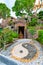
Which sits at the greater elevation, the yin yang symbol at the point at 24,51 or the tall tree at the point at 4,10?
the tall tree at the point at 4,10

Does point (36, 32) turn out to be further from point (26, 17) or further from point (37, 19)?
point (26, 17)

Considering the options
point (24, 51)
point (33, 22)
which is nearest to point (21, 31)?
point (33, 22)

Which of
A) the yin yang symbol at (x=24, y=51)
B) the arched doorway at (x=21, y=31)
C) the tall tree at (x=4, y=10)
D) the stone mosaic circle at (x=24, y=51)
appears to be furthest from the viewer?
the tall tree at (x=4, y=10)

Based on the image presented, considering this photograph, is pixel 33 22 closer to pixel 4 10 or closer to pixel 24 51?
pixel 4 10

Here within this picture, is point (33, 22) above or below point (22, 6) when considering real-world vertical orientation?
below

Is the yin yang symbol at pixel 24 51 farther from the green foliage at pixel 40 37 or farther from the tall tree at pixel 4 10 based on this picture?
the tall tree at pixel 4 10

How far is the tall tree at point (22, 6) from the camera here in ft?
63.2

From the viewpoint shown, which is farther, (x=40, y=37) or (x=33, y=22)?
(x=33, y=22)

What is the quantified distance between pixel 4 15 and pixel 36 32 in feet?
21.8

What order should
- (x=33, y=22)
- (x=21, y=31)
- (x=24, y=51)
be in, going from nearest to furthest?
(x=24, y=51), (x=33, y=22), (x=21, y=31)

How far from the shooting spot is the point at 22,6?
63.1 feet

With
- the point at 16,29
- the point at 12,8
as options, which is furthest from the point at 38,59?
the point at 12,8

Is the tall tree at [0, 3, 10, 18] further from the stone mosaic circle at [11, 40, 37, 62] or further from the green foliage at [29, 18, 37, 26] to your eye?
the stone mosaic circle at [11, 40, 37, 62]

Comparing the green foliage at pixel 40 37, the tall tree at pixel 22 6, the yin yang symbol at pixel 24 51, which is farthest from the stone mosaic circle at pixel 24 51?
the tall tree at pixel 22 6
